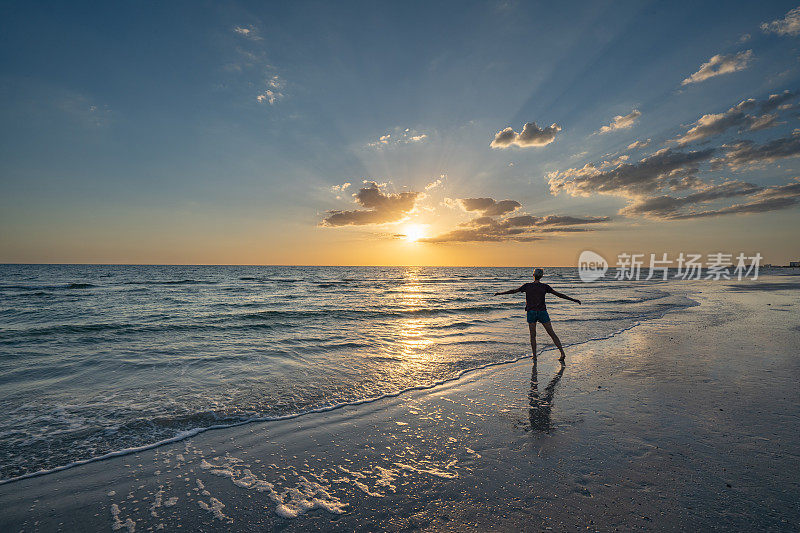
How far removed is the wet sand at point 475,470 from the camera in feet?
10.9

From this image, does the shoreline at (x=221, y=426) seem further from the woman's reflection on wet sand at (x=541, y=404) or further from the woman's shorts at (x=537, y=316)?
the woman's reflection on wet sand at (x=541, y=404)

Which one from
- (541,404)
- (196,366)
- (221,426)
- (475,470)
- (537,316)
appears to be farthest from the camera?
(537,316)

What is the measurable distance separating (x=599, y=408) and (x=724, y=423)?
64.6 inches

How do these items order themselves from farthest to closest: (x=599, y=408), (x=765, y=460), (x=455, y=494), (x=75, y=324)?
(x=75, y=324) < (x=599, y=408) < (x=765, y=460) < (x=455, y=494)

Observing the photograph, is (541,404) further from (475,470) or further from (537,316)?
(537,316)

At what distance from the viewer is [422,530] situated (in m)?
3.13

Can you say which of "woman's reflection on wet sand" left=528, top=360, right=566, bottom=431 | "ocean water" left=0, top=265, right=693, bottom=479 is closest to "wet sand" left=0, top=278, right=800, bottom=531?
"woman's reflection on wet sand" left=528, top=360, right=566, bottom=431

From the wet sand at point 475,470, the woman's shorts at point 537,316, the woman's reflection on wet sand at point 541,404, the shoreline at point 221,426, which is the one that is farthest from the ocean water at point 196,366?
the woman's reflection on wet sand at point 541,404

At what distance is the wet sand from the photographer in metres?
3.31

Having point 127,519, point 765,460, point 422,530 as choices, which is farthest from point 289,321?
point 765,460

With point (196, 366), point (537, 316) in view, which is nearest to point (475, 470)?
point (537, 316)

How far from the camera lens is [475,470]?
4094 mm

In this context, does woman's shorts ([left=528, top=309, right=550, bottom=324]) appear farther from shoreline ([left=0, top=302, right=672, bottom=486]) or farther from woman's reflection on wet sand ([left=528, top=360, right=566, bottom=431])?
woman's reflection on wet sand ([left=528, top=360, right=566, bottom=431])

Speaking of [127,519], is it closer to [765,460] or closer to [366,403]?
[366,403]
